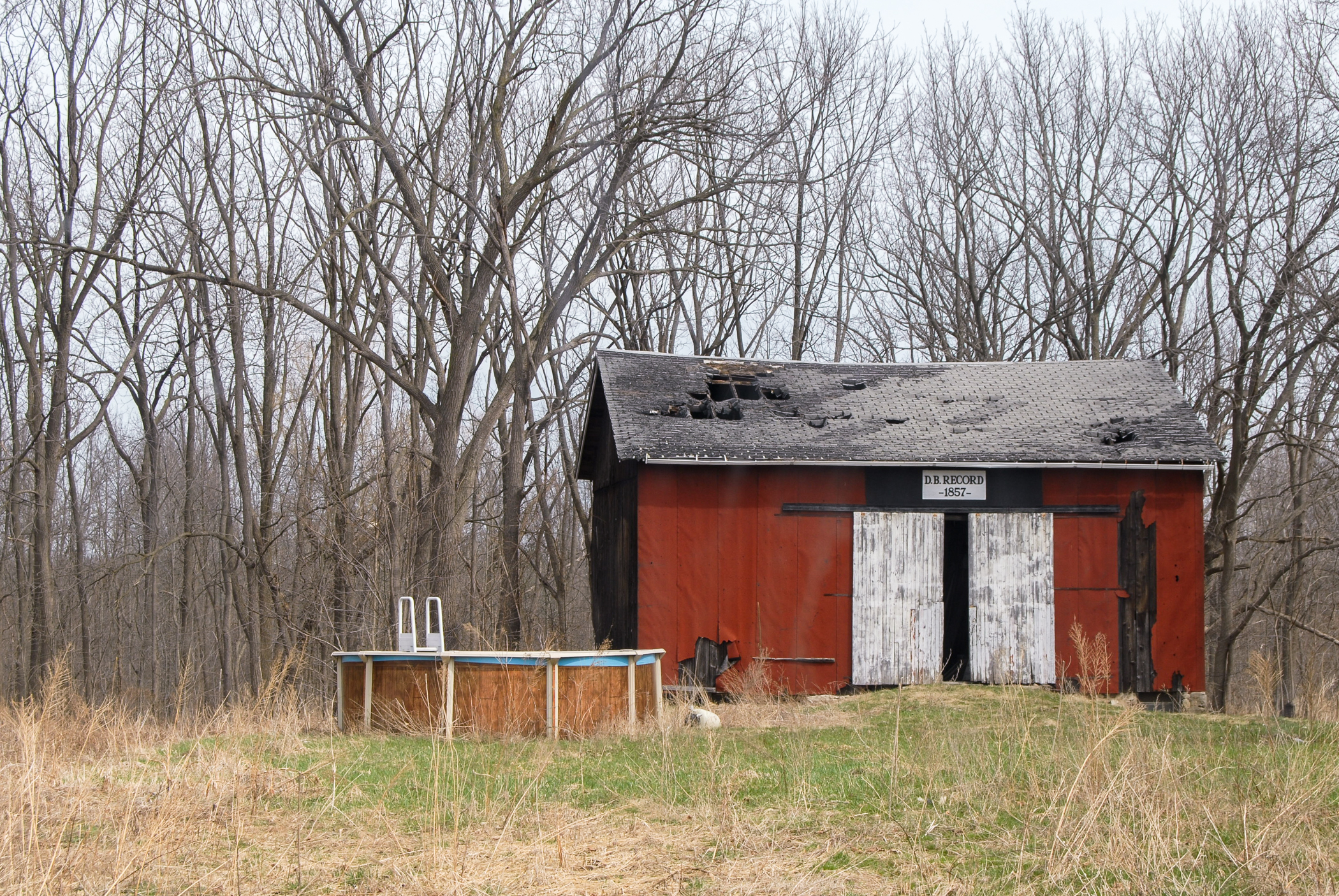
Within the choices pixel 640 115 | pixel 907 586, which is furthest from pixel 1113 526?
pixel 640 115

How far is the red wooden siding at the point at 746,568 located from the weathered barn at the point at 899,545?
24mm

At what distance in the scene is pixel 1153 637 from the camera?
16.5 m

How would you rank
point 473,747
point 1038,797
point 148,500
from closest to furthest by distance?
point 1038,797
point 473,747
point 148,500

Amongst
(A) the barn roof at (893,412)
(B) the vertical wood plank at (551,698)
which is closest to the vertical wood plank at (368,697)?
(B) the vertical wood plank at (551,698)

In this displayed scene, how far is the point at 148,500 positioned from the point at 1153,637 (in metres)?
21.3

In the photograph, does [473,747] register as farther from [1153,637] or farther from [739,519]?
[1153,637]

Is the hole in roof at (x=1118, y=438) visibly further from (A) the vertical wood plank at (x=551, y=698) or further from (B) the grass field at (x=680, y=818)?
(A) the vertical wood plank at (x=551, y=698)

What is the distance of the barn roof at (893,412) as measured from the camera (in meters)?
16.2

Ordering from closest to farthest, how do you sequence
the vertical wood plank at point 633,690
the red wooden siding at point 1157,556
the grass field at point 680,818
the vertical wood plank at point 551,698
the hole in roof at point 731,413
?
the grass field at point 680,818 → the vertical wood plank at point 551,698 → the vertical wood plank at point 633,690 → the red wooden siding at point 1157,556 → the hole in roof at point 731,413

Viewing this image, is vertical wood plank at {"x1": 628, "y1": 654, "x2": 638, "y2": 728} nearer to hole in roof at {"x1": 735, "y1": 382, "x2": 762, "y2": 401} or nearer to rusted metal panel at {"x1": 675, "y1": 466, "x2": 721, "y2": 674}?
rusted metal panel at {"x1": 675, "y1": 466, "x2": 721, "y2": 674}

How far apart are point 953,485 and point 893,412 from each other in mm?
1686

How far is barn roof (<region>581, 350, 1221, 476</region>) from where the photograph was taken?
1625cm

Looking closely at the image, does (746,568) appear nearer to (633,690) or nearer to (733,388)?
(733,388)

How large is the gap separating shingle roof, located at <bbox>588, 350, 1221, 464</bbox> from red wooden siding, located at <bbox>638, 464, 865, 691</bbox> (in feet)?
1.74
